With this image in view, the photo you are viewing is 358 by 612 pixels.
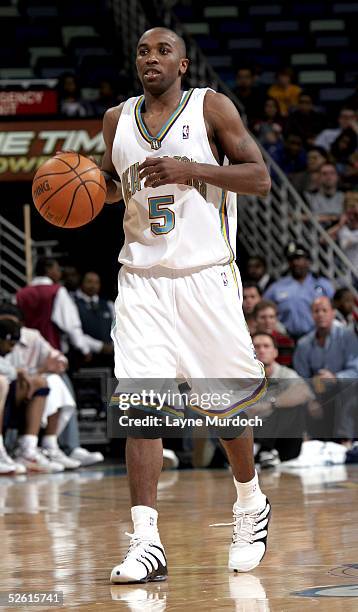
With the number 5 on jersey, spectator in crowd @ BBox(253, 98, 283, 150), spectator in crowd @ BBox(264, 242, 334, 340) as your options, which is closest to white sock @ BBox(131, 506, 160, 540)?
the number 5 on jersey

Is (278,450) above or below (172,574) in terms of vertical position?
below

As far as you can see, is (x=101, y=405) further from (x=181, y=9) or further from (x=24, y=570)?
(x=181, y=9)

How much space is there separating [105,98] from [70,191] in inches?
391

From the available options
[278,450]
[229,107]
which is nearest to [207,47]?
[278,450]

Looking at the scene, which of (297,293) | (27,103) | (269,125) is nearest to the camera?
(297,293)

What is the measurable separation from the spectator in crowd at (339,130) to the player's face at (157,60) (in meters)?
10.1

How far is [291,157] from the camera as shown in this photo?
1353cm

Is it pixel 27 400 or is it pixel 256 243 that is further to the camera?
pixel 256 243

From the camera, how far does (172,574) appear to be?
4176 mm

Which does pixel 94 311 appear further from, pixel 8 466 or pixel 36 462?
pixel 8 466

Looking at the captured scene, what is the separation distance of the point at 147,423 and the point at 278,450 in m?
5.30

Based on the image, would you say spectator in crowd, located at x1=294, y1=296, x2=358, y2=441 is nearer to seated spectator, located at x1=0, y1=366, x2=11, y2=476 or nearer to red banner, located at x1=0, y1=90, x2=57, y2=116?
seated spectator, located at x1=0, y1=366, x2=11, y2=476

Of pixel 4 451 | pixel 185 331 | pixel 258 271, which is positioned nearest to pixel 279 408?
pixel 4 451

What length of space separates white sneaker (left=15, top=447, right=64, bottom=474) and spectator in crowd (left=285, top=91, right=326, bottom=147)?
617 centimetres
